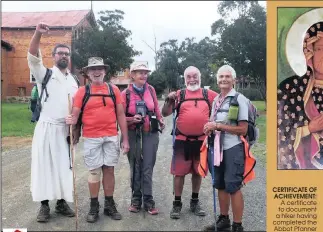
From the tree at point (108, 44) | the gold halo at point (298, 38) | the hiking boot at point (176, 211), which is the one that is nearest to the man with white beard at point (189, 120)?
the hiking boot at point (176, 211)

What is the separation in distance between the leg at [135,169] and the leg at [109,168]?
32cm

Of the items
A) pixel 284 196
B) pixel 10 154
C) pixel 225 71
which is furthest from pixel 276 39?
pixel 10 154

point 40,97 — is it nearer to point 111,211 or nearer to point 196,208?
point 111,211

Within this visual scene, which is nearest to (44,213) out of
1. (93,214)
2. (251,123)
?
(93,214)

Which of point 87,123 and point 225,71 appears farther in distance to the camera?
point 87,123

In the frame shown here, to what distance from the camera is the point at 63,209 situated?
4.71m

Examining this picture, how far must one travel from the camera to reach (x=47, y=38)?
4.62 m

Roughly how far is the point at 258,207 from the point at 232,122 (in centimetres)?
167

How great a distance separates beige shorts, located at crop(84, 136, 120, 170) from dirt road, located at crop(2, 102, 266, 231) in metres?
0.67

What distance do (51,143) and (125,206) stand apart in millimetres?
1335

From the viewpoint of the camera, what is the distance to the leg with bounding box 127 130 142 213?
4.88 m

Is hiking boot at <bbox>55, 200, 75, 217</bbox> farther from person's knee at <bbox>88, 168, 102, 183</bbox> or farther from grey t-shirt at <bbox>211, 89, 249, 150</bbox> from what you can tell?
grey t-shirt at <bbox>211, 89, 249, 150</bbox>

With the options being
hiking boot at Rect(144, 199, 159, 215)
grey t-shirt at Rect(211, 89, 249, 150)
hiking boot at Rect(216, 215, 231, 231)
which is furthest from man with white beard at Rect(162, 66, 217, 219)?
grey t-shirt at Rect(211, 89, 249, 150)

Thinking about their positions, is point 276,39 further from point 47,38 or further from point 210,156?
point 47,38
